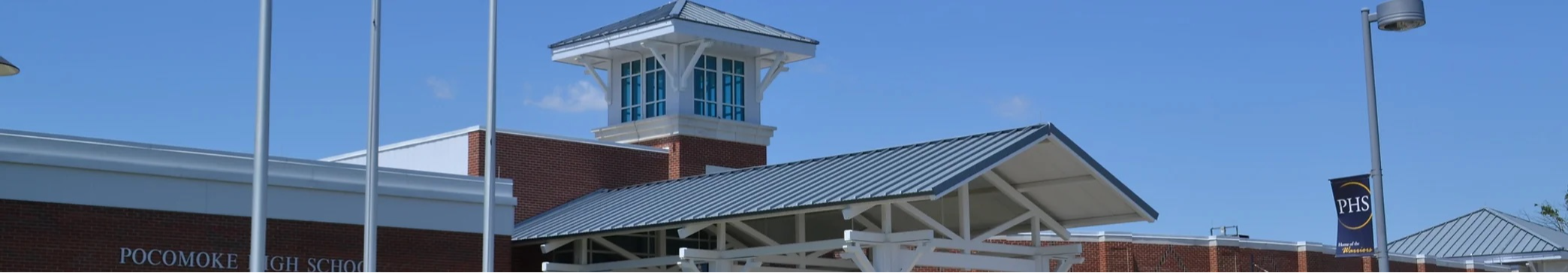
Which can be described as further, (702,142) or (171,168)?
(702,142)

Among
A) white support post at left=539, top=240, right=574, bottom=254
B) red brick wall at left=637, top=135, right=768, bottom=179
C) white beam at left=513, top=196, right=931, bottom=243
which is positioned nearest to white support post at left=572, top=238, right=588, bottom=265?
white support post at left=539, top=240, right=574, bottom=254

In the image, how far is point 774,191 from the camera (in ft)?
88.5

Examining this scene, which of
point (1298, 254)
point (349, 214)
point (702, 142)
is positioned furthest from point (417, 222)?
point (1298, 254)

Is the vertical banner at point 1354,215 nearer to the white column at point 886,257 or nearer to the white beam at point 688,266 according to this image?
the white column at point 886,257

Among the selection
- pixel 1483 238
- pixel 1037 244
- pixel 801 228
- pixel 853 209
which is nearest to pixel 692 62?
pixel 801 228

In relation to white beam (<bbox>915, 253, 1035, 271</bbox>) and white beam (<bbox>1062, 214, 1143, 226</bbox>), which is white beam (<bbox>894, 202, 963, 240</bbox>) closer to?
white beam (<bbox>915, 253, 1035, 271</bbox>)

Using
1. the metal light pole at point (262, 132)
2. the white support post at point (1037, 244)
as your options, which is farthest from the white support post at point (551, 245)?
the metal light pole at point (262, 132)

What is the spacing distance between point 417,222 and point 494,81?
10.8ft

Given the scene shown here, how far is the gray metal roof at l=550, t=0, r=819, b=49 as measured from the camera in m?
37.0

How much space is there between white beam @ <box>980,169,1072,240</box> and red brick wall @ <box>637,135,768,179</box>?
10.2m

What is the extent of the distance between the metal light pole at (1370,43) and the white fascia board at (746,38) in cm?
1629

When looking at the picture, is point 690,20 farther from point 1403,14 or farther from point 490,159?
point 1403,14

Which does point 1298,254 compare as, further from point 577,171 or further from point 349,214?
point 349,214

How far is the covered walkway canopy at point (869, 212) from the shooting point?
24750mm
